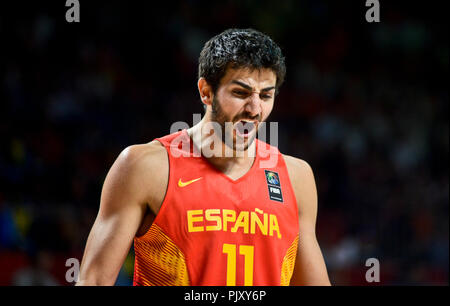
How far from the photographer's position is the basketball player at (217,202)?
2457 mm

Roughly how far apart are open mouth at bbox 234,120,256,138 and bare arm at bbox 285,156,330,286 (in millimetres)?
393

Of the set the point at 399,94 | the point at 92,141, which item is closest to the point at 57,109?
the point at 92,141

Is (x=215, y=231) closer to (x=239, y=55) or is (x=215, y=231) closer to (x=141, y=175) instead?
(x=141, y=175)

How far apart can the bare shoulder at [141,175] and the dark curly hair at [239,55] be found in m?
0.46

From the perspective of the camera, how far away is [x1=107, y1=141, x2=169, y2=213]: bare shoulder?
8.09 feet
